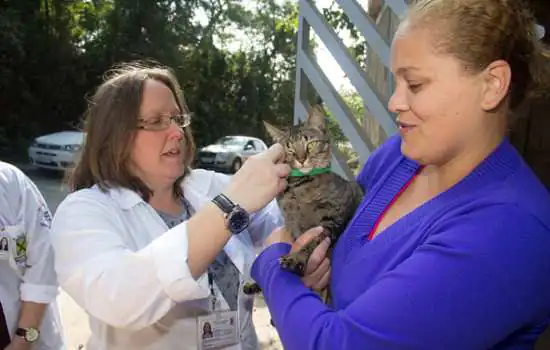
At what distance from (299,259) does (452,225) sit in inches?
19.8

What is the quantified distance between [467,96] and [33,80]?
1973 cm

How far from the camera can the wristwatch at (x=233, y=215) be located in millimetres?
1612

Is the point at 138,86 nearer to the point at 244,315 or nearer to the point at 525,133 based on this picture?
the point at 244,315

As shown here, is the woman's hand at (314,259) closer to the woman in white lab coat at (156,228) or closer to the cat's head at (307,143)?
the woman in white lab coat at (156,228)

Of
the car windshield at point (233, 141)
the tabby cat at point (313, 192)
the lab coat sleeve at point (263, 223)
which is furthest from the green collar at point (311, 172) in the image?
the car windshield at point (233, 141)

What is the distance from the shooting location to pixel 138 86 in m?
2.17

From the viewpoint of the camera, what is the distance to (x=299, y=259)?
1580 mm

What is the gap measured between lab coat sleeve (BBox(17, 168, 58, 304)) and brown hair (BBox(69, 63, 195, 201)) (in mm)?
366

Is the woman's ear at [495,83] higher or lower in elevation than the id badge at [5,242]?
higher

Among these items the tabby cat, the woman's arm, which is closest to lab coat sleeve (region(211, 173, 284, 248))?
the tabby cat

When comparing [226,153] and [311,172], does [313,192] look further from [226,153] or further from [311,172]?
[226,153]

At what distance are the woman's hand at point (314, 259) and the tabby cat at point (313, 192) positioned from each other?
76 mm

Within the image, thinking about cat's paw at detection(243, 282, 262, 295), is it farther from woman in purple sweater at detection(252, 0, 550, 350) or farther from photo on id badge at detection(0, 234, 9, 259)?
photo on id badge at detection(0, 234, 9, 259)

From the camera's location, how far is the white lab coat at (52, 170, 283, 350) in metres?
1.59
